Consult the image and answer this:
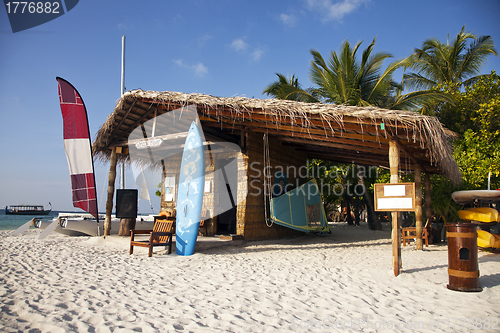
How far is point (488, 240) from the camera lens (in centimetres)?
623

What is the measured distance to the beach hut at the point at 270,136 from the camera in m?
4.68

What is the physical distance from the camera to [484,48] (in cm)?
1115

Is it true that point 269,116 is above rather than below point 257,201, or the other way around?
above

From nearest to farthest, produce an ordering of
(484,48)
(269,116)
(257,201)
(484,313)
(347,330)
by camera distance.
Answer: (347,330)
(484,313)
(269,116)
(257,201)
(484,48)

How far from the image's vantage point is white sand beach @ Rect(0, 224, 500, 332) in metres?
2.47

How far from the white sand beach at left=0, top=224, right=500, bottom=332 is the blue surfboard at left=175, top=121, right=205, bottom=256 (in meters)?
0.36

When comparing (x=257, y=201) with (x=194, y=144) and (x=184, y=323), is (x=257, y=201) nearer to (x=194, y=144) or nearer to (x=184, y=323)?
(x=194, y=144)

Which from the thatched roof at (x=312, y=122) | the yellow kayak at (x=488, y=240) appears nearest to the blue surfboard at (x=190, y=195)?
the thatched roof at (x=312, y=122)

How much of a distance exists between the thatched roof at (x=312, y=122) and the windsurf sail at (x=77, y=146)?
57cm

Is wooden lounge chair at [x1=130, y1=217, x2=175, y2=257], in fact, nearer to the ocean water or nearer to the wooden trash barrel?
the wooden trash barrel

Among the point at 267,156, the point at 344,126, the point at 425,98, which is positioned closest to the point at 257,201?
the point at 267,156

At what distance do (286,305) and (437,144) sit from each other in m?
3.32

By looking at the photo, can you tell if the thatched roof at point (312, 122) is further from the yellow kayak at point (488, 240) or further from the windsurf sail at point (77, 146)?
the yellow kayak at point (488, 240)

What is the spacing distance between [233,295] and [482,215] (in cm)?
621
